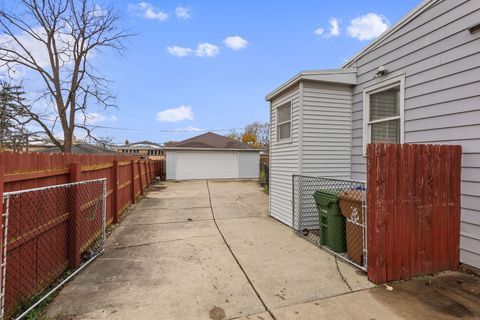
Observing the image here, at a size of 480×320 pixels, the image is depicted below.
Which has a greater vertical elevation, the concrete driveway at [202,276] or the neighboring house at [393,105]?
the neighboring house at [393,105]

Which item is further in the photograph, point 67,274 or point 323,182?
point 323,182

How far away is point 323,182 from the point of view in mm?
5895

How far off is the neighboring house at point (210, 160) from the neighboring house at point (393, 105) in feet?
46.1

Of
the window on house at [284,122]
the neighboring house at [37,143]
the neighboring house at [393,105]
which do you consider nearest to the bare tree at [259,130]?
the neighboring house at [37,143]

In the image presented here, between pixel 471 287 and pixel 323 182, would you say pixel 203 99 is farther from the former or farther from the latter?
pixel 471 287

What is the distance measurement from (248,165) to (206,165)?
3.43 meters

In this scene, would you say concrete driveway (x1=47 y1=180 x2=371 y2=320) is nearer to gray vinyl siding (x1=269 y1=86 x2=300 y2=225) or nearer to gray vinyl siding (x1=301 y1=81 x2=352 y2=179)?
gray vinyl siding (x1=269 y1=86 x2=300 y2=225)

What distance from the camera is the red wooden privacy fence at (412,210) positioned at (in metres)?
3.37

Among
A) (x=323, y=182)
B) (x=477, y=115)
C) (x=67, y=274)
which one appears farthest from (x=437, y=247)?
(x=67, y=274)

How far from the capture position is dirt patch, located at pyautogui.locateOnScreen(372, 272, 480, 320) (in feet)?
8.97

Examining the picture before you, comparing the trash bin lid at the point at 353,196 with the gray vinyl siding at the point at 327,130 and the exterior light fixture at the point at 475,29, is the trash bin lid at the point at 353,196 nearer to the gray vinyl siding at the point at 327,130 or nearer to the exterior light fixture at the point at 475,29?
the gray vinyl siding at the point at 327,130

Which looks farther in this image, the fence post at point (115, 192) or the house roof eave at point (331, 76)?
the fence post at point (115, 192)

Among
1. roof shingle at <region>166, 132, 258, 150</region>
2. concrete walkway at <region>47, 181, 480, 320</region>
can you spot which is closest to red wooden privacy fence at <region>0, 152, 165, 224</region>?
concrete walkway at <region>47, 181, 480, 320</region>

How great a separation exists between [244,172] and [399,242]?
19.0 meters
